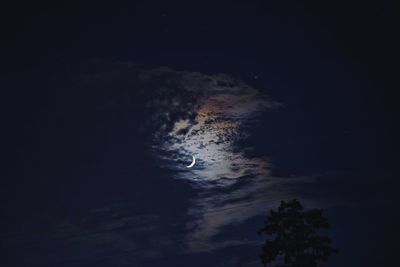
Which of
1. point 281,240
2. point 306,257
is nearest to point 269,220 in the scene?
point 281,240

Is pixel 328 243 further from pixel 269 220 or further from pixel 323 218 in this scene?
pixel 269 220

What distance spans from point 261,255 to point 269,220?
2159mm

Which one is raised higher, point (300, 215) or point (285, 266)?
point (300, 215)

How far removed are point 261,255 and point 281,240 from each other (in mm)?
1612

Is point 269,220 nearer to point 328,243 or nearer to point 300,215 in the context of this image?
point 300,215

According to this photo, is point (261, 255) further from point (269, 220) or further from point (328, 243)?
point (328, 243)

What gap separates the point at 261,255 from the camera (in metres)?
26.0

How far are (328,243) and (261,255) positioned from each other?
4055 millimetres

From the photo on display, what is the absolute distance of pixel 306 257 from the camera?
82.0 ft

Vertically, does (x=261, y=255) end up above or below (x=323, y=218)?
below

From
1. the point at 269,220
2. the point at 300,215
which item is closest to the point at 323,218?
the point at 300,215

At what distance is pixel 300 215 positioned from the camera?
25859mm

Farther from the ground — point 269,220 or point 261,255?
point 269,220

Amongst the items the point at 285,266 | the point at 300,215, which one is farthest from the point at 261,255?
the point at 300,215
